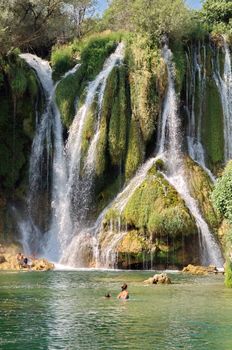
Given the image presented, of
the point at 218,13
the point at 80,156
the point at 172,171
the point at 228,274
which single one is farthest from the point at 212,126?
the point at 228,274

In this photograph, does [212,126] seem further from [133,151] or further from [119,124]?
[119,124]

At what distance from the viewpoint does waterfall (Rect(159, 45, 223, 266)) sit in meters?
40.4

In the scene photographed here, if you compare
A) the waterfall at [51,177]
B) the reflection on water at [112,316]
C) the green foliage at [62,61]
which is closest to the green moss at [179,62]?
the green foliage at [62,61]

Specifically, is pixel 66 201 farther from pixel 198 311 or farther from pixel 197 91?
pixel 198 311

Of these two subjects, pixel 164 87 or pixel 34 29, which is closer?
pixel 164 87

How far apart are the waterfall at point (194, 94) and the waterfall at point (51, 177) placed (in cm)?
905

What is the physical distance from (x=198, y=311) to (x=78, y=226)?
927 inches

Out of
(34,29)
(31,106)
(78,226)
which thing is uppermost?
(34,29)

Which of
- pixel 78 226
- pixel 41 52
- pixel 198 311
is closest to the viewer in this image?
pixel 198 311

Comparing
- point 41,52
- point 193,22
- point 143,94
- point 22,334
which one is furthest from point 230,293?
point 41,52

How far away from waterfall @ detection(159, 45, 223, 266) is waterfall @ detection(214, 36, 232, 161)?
143 inches

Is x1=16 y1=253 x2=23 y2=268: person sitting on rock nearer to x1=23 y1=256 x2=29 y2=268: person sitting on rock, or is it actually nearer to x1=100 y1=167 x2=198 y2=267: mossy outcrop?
x1=23 y1=256 x2=29 y2=268: person sitting on rock

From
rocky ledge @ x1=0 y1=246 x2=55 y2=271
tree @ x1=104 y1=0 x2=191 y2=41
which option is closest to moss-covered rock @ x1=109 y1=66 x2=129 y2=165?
tree @ x1=104 y1=0 x2=191 y2=41

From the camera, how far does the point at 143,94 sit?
46.8 meters
